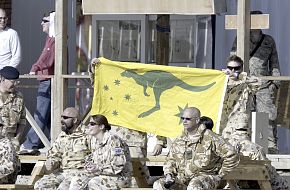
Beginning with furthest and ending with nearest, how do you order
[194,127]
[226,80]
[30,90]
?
1. [30,90]
2. [226,80]
3. [194,127]

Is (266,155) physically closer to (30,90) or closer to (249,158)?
(249,158)

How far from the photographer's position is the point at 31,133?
62.6 feet

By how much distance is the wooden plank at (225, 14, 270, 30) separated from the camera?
18469 millimetres

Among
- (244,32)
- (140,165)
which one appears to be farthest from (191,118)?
(244,32)

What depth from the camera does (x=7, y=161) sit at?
55.0ft

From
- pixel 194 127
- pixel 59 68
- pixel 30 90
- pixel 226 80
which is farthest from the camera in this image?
pixel 30 90

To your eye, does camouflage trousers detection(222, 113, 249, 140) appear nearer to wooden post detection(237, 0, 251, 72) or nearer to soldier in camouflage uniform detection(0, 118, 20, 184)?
wooden post detection(237, 0, 251, 72)

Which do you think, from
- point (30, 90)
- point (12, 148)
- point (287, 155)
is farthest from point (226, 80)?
point (30, 90)

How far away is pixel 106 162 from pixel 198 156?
1.04m

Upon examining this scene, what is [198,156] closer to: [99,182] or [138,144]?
[99,182]

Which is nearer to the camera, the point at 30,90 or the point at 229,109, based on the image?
the point at 229,109

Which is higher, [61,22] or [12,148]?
[61,22]

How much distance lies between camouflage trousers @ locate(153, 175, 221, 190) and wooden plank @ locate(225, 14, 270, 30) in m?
3.16

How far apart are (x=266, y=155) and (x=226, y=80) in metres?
1.15
